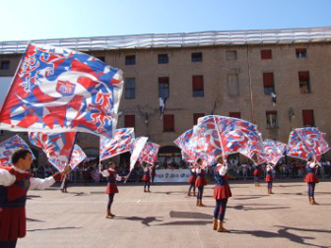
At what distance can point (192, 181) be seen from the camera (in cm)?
1408

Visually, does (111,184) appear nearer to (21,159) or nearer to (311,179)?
(21,159)

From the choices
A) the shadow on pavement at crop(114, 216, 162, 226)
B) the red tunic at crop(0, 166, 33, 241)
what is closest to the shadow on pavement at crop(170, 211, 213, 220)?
the shadow on pavement at crop(114, 216, 162, 226)

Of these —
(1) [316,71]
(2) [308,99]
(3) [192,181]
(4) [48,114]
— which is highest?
(1) [316,71]

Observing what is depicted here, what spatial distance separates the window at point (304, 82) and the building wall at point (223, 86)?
0.49m

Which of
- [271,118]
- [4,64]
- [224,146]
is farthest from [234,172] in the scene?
[4,64]

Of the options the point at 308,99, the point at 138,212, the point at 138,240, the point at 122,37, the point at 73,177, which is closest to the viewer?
the point at 138,240

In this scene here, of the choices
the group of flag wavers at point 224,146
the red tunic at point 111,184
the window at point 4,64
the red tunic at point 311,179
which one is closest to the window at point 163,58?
the window at point 4,64

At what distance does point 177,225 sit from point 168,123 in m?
20.8

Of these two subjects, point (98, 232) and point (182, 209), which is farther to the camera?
point (182, 209)

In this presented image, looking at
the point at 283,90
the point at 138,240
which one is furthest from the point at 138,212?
the point at 283,90

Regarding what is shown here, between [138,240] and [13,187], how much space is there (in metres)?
3.33

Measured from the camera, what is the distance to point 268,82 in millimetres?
28625

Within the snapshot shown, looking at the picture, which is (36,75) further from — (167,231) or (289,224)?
(289,224)

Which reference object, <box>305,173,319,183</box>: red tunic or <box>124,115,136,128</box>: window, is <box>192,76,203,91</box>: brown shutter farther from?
<box>305,173,319,183</box>: red tunic
